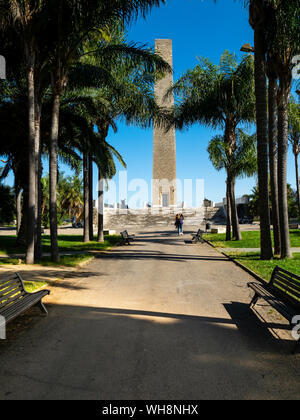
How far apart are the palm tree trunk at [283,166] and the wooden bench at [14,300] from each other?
8.48 metres

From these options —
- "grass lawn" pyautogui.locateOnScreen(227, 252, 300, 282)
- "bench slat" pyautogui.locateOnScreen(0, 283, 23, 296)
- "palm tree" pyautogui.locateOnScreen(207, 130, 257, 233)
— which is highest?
"palm tree" pyautogui.locateOnScreen(207, 130, 257, 233)

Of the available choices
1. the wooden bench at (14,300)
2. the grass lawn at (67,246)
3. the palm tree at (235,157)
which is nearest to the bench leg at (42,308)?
the wooden bench at (14,300)

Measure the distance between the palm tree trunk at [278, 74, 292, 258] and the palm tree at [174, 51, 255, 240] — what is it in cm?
691

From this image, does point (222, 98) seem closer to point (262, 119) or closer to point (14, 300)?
point (262, 119)

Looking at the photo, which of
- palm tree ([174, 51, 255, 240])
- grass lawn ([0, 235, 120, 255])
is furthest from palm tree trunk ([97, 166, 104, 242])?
palm tree ([174, 51, 255, 240])

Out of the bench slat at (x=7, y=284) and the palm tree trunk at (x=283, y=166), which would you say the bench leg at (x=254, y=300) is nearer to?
the bench slat at (x=7, y=284)

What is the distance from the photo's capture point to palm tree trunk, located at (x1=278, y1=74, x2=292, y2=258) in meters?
11.5

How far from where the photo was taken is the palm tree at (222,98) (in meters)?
18.9

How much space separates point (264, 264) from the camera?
1043cm

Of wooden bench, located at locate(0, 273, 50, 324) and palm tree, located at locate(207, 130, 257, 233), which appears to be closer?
wooden bench, located at locate(0, 273, 50, 324)

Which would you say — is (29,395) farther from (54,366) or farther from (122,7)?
(122,7)

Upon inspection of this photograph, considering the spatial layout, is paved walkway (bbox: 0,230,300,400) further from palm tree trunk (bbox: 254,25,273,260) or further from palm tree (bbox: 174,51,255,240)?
palm tree (bbox: 174,51,255,240)
